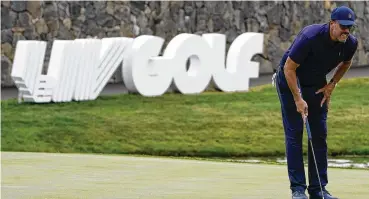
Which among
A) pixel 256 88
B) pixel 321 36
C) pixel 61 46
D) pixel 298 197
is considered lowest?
pixel 256 88

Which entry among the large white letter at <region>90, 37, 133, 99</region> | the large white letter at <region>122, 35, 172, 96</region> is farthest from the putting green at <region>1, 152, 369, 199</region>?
the large white letter at <region>122, 35, 172, 96</region>

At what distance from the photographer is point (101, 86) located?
25.2 metres

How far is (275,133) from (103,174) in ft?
29.4

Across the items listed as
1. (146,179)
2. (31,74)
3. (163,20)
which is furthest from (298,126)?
(163,20)

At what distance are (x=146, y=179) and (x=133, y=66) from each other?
45.5ft

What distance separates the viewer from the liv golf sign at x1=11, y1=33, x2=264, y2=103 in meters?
23.8

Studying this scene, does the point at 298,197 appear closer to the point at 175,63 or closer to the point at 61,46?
the point at 61,46

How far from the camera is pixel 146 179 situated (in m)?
11.8

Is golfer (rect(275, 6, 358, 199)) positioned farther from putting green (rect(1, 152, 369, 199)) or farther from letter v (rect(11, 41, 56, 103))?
letter v (rect(11, 41, 56, 103))

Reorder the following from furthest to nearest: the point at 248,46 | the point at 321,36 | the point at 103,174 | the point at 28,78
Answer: the point at 248,46 < the point at 28,78 < the point at 103,174 < the point at 321,36

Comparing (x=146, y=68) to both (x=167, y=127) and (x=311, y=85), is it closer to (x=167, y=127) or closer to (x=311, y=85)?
(x=167, y=127)

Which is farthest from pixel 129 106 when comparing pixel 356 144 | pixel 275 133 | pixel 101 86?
pixel 356 144

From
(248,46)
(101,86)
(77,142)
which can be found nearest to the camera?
(77,142)

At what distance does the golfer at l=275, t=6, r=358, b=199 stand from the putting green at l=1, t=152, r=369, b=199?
455 millimetres
